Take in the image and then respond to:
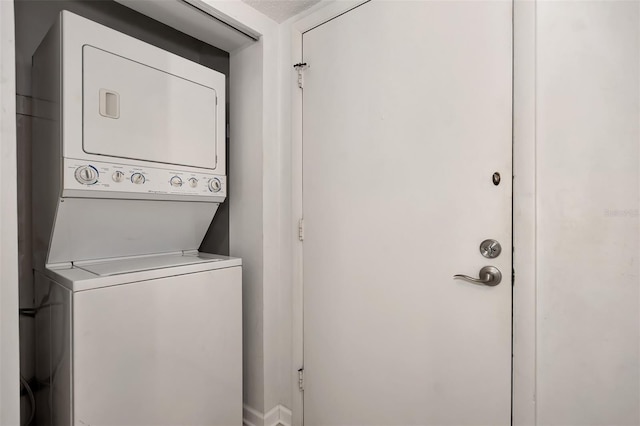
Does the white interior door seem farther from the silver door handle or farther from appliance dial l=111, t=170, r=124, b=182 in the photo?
appliance dial l=111, t=170, r=124, b=182

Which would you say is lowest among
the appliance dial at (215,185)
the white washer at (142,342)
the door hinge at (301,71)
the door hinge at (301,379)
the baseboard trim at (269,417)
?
the baseboard trim at (269,417)

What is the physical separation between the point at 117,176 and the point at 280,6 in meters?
1.13

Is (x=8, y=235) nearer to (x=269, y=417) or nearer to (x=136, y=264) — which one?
(x=136, y=264)

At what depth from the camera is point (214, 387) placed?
1549 mm

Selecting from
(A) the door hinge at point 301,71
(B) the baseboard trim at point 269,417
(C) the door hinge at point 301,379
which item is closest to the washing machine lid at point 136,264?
(C) the door hinge at point 301,379

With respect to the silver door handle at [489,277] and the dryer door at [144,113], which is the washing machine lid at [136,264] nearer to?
the dryer door at [144,113]

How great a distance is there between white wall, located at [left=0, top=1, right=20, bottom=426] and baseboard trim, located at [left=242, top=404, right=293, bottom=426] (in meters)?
1.06

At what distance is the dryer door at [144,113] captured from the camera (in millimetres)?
1262

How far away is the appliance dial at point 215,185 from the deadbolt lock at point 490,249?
1.24 m

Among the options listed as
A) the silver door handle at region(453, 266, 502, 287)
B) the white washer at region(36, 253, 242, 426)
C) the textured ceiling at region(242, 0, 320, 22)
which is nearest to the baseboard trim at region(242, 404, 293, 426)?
the white washer at region(36, 253, 242, 426)

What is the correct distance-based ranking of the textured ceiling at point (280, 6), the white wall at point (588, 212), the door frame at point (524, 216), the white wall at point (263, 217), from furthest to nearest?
1. the white wall at point (263, 217)
2. the textured ceiling at point (280, 6)
3. the door frame at point (524, 216)
4. the white wall at point (588, 212)

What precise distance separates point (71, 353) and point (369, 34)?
67.1 inches

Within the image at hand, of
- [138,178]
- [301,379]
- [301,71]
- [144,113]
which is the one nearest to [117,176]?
[138,178]

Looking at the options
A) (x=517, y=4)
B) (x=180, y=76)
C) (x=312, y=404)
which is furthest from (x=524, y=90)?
(x=312, y=404)
